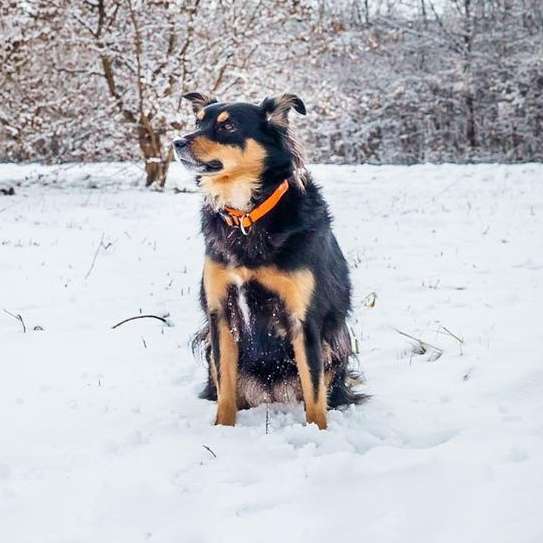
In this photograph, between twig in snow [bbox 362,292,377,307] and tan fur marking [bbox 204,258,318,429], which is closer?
tan fur marking [bbox 204,258,318,429]

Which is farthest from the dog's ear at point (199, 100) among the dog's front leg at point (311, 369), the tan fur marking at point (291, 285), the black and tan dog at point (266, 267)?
the dog's front leg at point (311, 369)

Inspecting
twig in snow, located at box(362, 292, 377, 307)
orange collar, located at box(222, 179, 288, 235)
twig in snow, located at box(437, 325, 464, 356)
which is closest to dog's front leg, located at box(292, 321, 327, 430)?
orange collar, located at box(222, 179, 288, 235)

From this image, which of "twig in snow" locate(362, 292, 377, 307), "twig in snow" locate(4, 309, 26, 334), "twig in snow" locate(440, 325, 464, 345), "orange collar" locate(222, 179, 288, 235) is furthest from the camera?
"twig in snow" locate(362, 292, 377, 307)

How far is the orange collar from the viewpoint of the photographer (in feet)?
11.4

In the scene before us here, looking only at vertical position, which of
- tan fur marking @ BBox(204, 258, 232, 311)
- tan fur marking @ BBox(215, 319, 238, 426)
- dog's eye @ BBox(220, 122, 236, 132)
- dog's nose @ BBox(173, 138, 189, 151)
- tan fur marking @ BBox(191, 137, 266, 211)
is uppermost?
dog's eye @ BBox(220, 122, 236, 132)

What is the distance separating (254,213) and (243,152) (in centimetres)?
39

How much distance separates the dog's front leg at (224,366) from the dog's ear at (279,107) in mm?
1194

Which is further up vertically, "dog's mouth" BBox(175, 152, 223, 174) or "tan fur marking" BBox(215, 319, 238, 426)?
"dog's mouth" BBox(175, 152, 223, 174)

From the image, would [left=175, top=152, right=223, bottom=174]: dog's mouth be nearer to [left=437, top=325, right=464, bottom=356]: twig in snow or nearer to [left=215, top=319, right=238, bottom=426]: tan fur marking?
[left=215, top=319, right=238, bottom=426]: tan fur marking

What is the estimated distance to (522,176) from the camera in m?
14.2

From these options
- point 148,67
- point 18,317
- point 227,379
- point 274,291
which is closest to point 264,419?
point 227,379

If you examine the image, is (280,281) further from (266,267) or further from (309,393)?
(309,393)

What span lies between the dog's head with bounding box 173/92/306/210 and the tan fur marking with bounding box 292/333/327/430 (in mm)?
868

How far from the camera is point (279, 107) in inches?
145
